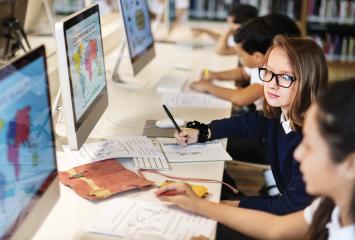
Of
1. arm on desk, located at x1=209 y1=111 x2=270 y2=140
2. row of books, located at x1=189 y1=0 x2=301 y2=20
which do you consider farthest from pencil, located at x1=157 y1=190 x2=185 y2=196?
row of books, located at x1=189 y1=0 x2=301 y2=20

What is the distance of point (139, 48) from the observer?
2.48 metres

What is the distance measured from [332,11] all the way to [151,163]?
3581 millimetres

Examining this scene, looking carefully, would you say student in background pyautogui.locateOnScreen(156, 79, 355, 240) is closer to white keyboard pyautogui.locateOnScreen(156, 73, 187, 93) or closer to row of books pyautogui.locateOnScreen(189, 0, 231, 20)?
white keyboard pyautogui.locateOnScreen(156, 73, 187, 93)

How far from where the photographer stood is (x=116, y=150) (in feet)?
5.51

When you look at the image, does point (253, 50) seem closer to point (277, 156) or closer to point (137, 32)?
point (137, 32)

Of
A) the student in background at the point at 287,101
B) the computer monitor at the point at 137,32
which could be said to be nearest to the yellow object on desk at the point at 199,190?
the student in background at the point at 287,101

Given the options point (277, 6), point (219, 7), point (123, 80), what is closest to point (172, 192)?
point (123, 80)

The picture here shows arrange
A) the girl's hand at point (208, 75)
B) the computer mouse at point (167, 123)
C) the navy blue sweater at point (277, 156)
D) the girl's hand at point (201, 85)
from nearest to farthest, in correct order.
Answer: the navy blue sweater at point (277, 156) → the computer mouse at point (167, 123) → the girl's hand at point (201, 85) → the girl's hand at point (208, 75)

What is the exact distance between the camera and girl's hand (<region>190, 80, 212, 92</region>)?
8.12 feet

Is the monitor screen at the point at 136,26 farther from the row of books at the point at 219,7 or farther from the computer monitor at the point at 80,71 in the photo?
the row of books at the point at 219,7

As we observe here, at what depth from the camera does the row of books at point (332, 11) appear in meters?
4.61

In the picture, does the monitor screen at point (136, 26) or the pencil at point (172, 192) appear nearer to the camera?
the pencil at point (172, 192)

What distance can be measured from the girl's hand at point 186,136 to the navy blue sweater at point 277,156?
0.26 ft

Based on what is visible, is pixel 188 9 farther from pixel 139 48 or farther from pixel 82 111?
pixel 82 111
